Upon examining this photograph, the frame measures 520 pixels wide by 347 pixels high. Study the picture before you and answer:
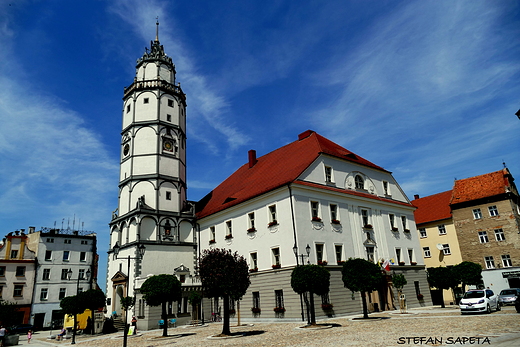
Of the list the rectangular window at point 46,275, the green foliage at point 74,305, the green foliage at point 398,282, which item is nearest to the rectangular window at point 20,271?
the rectangular window at point 46,275

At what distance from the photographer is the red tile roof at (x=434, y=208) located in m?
46.2

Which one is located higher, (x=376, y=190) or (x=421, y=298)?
(x=376, y=190)

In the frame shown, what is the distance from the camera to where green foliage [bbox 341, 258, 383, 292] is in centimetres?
2336

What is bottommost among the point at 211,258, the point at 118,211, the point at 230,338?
the point at 230,338

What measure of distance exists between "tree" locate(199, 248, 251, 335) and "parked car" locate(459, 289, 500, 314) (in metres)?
13.2

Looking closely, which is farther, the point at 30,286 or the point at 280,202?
the point at 30,286

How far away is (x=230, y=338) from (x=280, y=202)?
40.2 ft

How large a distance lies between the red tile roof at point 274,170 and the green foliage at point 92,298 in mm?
12121

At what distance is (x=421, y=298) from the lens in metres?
34.3

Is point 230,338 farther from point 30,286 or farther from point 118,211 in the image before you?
point 30,286

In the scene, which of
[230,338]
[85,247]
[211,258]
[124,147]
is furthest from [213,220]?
[85,247]

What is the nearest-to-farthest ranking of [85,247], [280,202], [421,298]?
[280,202], [421,298], [85,247]

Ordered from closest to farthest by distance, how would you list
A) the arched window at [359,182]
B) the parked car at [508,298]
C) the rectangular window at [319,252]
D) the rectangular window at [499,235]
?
1. the parked car at [508,298]
2. the rectangular window at [319,252]
3. the arched window at [359,182]
4. the rectangular window at [499,235]

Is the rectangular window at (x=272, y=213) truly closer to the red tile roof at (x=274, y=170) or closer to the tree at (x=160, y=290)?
the red tile roof at (x=274, y=170)
